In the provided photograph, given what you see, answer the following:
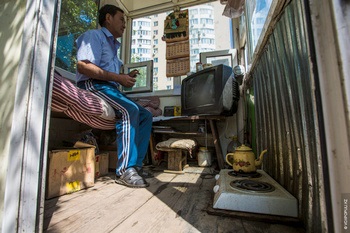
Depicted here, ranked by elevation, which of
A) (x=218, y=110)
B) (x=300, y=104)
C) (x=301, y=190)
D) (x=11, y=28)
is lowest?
(x=301, y=190)

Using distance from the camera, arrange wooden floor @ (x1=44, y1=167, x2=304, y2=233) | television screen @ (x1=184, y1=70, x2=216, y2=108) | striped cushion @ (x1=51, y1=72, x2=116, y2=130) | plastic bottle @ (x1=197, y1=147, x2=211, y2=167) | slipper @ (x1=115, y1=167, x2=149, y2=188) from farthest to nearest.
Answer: plastic bottle @ (x1=197, y1=147, x2=211, y2=167) < television screen @ (x1=184, y1=70, x2=216, y2=108) < slipper @ (x1=115, y1=167, x2=149, y2=188) < striped cushion @ (x1=51, y1=72, x2=116, y2=130) < wooden floor @ (x1=44, y1=167, x2=304, y2=233)

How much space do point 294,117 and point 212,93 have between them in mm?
1326

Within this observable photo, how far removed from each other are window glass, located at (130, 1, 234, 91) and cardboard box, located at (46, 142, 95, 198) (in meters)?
1.95

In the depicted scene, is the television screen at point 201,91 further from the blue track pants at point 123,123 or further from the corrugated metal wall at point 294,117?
the blue track pants at point 123,123

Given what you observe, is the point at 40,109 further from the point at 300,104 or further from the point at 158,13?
the point at 158,13

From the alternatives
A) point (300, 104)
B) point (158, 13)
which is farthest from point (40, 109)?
point (158, 13)

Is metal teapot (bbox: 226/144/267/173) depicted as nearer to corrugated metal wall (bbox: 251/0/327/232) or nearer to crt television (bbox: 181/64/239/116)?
corrugated metal wall (bbox: 251/0/327/232)

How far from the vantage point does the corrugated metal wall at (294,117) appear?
0.56 m

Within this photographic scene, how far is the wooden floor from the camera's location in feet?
2.18

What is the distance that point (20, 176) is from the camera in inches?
19.6

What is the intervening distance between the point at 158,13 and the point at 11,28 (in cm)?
325

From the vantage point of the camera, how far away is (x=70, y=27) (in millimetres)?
2199

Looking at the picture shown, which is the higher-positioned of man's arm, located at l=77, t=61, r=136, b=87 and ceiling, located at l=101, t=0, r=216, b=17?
ceiling, located at l=101, t=0, r=216, b=17

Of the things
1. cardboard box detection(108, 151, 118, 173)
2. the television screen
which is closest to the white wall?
cardboard box detection(108, 151, 118, 173)
